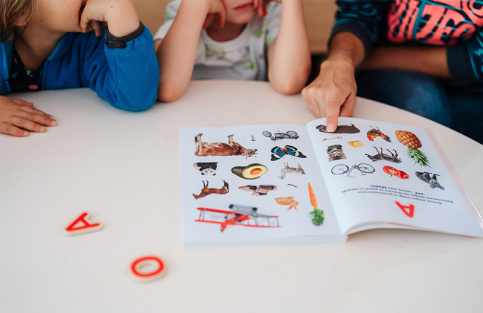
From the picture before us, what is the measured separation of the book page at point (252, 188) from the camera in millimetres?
618

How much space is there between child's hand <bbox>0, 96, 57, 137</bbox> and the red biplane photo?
37cm

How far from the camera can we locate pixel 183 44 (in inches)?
39.2

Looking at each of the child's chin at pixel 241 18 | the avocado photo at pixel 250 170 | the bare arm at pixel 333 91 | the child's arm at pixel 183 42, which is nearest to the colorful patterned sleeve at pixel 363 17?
the bare arm at pixel 333 91

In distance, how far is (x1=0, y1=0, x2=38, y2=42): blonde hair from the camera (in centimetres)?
81

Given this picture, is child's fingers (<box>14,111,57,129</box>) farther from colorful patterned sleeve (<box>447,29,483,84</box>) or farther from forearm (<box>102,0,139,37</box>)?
colorful patterned sleeve (<box>447,29,483,84</box>)

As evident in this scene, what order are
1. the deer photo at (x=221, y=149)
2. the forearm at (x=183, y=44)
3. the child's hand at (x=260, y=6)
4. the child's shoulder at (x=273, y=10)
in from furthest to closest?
the child's shoulder at (x=273, y=10), the child's hand at (x=260, y=6), the forearm at (x=183, y=44), the deer photo at (x=221, y=149)

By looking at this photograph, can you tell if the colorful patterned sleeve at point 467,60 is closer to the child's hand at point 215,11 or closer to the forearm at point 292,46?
the forearm at point 292,46

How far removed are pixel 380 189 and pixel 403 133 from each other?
208 mm

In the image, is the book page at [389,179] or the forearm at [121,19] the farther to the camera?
the forearm at [121,19]

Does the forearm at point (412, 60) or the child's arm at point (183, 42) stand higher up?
the child's arm at point (183, 42)

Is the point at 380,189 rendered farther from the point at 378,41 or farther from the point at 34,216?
the point at 378,41

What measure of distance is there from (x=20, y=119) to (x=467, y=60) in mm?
1005

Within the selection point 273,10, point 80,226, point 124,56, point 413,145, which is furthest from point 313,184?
point 273,10

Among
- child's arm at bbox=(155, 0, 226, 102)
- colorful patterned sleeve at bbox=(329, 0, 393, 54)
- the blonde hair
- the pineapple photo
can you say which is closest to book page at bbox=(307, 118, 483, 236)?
the pineapple photo
